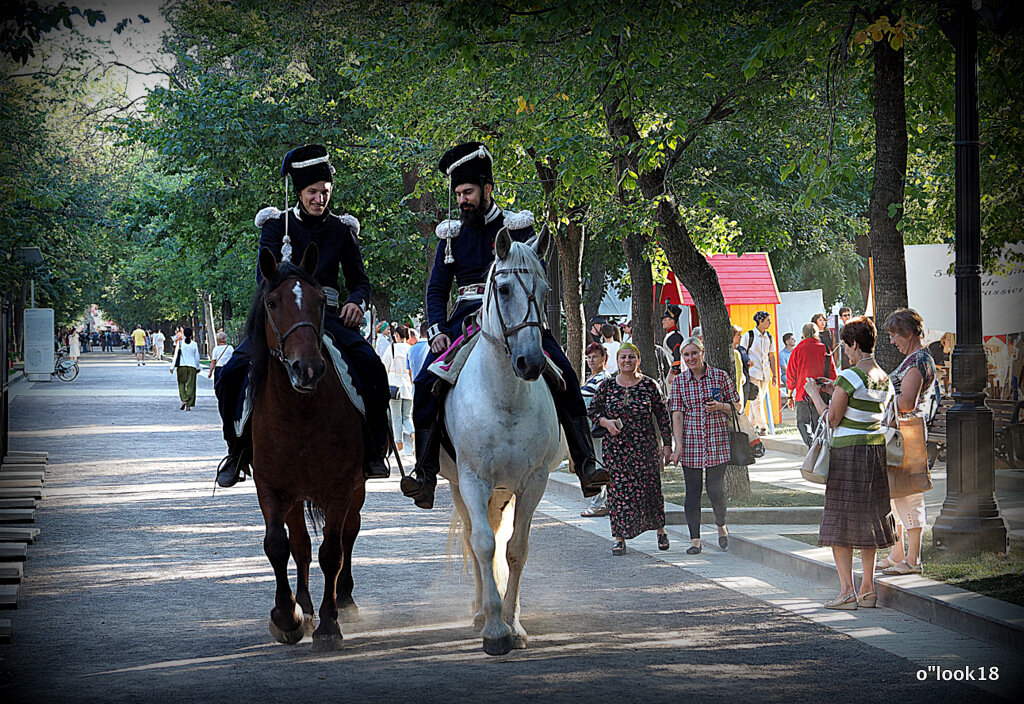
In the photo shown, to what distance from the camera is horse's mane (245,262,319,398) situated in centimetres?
757

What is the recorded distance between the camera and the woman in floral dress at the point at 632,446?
11898mm

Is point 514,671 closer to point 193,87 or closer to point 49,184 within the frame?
point 193,87

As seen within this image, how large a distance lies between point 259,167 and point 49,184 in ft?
24.0

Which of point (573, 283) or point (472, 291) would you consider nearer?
point (472, 291)

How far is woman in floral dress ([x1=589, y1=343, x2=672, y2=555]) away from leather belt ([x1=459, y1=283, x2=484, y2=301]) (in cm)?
363

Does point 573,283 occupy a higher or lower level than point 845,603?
higher

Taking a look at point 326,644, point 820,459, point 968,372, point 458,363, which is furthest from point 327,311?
point 968,372

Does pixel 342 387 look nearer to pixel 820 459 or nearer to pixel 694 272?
pixel 820 459

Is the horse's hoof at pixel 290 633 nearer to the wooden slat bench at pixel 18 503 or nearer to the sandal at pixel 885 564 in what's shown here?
the sandal at pixel 885 564

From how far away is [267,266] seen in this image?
756 cm

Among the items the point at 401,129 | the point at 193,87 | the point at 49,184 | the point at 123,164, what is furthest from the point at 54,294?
the point at 401,129

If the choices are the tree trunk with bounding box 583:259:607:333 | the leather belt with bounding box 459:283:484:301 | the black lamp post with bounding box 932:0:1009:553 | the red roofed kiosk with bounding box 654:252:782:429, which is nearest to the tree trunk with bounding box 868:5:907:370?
the black lamp post with bounding box 932:0:1009:553

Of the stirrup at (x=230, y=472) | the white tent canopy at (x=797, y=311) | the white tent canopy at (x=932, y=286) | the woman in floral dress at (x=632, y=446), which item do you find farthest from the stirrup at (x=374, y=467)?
the white tent canopy at (x=797, y=311)

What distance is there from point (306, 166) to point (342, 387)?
68.0 inches
